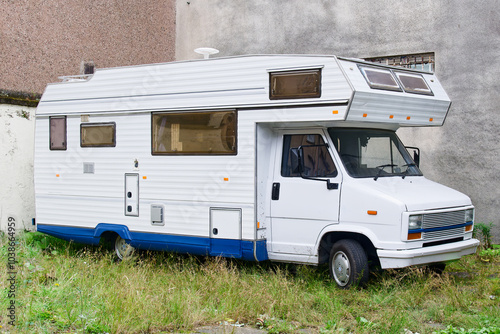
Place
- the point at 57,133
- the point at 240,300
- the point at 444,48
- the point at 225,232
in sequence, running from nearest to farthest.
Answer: the point at 240,300
the point at 225,232
the point at 57,133
the point at 444,48

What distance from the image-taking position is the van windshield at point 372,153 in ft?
25.7

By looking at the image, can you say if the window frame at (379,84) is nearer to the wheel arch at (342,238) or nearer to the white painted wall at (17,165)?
the wheel arch at (342,238)

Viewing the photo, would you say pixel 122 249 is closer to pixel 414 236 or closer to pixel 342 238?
pixel 342 238

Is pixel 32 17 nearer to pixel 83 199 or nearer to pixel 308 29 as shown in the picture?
pixel 83 199

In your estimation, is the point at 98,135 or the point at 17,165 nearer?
the point at 98,135

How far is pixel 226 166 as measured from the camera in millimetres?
8406

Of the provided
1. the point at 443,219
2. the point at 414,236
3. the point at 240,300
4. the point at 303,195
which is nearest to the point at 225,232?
the point at 303,195

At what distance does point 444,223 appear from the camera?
24.7 ft

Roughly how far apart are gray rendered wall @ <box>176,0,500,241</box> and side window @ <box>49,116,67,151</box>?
5062 millimetres

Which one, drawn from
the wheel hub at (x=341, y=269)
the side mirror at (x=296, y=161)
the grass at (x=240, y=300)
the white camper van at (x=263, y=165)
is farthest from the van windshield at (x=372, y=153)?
the grass at (x=240, y=300)

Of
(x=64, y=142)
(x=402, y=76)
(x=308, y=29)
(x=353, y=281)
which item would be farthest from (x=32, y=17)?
(x=353, y=281)

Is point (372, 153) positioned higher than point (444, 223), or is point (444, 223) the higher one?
point (372, 153)

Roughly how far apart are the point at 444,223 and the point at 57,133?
6.13 metres

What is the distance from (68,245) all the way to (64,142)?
1874 mm
